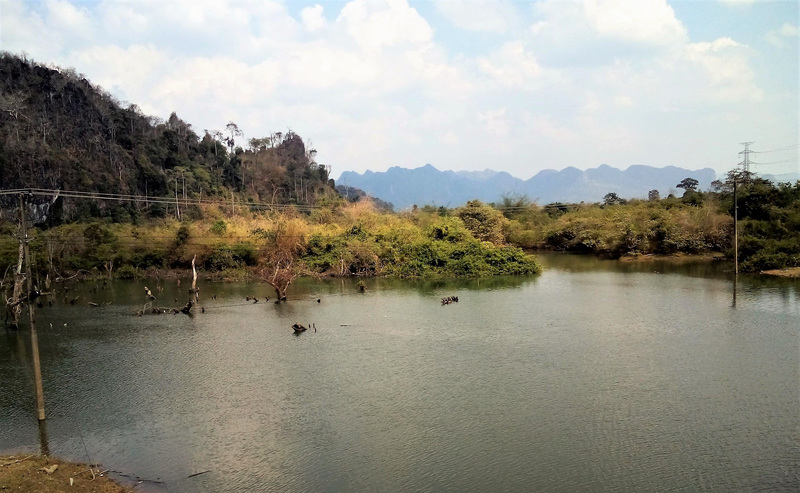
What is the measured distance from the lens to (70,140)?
56.2 m

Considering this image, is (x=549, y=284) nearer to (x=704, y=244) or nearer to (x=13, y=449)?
(x=704, y=244)

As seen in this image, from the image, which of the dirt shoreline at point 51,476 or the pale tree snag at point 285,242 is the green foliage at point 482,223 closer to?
the pale tree snag at point 285,242

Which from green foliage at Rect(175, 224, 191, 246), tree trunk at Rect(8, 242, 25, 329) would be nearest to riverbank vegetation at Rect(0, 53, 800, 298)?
green foliage at Rect(175, 224, 191, 246)

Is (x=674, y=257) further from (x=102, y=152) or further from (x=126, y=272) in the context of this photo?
(x=102, y=152)

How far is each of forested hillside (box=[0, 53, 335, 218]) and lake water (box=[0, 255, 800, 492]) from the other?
34.2 metres

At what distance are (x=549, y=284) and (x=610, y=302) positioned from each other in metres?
6.26

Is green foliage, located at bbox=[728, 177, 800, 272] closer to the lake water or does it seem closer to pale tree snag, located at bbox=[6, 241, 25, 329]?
the lake water

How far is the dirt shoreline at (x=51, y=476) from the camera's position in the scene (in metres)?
9.27

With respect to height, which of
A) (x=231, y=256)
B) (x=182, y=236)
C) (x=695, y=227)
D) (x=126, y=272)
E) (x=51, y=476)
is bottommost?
(x=51, y=476)

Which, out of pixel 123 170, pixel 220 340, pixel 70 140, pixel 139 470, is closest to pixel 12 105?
pixel 70 140

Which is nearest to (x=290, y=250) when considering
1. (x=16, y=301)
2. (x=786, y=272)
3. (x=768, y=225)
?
(x=16, y=301)

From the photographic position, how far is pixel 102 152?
57.2 meters

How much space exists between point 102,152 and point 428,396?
55.1 metres

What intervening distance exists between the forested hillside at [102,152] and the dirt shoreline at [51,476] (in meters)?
45.8
